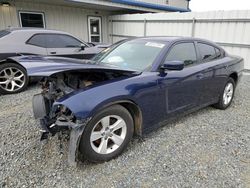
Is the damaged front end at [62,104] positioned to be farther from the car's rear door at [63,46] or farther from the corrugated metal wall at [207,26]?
the corrugated metal wall at [207,26]

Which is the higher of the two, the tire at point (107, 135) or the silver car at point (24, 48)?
the silver car at point (24, 48)

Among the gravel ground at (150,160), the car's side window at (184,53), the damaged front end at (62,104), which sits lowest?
the gravel ground at (150,160)

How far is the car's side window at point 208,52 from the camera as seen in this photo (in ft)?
12.2

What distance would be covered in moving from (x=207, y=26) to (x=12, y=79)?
7532 millimetres

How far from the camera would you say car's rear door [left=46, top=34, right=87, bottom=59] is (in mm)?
5915

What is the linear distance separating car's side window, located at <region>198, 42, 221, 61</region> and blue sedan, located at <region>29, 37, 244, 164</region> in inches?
0.8

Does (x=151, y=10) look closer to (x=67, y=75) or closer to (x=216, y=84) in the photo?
(x=216, y=84)

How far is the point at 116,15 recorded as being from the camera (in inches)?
467

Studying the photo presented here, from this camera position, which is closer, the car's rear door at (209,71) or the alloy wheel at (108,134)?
the alloy wheel at (108,134)

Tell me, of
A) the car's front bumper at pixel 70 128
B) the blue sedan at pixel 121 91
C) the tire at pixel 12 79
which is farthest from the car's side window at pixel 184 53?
the tire at pixel 12 79

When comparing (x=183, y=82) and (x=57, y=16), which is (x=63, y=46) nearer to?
(x=183, y=82)

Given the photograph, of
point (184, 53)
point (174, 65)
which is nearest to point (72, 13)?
point (184, 53)

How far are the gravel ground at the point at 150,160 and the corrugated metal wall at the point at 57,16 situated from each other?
6.57 m

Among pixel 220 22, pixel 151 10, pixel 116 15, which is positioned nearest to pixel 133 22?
pixel 116 15
